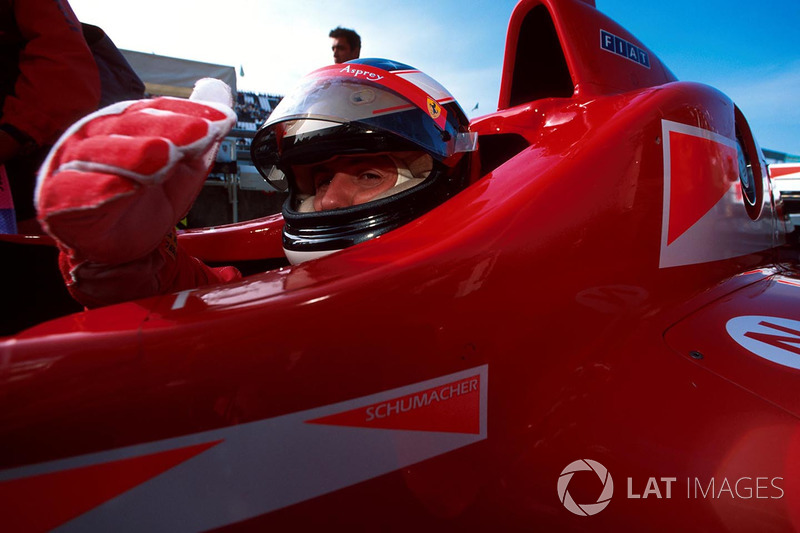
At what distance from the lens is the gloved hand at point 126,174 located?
1.80ft

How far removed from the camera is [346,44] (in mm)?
3604

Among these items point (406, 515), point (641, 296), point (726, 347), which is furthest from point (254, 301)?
point (726, 347)

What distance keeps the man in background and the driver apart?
7.97 feet

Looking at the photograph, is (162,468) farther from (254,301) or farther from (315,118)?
(315,118)

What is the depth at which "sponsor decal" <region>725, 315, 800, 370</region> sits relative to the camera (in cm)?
95

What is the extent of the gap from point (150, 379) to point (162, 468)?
0.11m

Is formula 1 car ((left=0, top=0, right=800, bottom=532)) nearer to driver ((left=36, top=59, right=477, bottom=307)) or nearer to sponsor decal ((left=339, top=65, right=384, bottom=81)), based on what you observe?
driver ((left=36, top=59, right=477, bottom=307))

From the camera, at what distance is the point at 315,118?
1.12 m

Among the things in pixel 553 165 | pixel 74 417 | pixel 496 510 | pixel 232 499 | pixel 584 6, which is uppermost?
pixel 584 6

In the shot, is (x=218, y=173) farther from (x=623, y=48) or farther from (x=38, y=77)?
(x=623, y=48)

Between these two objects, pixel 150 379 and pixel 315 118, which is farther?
pixel 315 118

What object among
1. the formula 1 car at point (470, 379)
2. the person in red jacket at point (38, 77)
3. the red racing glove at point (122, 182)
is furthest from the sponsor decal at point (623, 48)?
the person in red jacket at point (38, 77)

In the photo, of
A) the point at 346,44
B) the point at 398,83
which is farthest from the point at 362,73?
the point at 346,44

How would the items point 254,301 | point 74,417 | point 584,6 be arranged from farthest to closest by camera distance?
1. point 584,6
2. point 254,301
3. point 74,417
